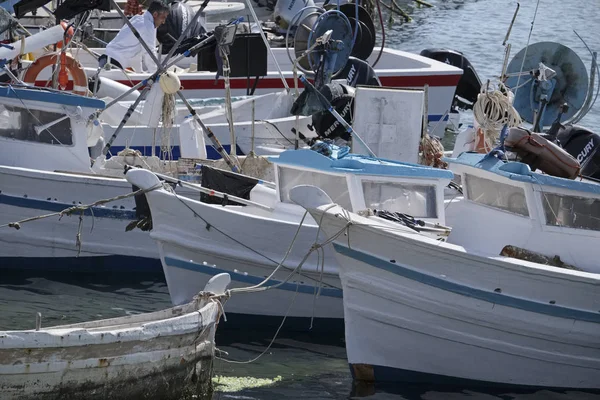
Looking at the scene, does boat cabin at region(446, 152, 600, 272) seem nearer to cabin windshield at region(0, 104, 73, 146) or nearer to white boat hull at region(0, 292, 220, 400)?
white boat hull at region(0, 292, 220, 400)

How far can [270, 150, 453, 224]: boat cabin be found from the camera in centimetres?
973

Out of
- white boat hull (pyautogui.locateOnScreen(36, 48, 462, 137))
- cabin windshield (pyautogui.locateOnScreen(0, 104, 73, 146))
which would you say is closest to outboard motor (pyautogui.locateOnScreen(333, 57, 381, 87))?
white boat hull (pyautogui.locateOnScreen(36, 48, 462, 137))

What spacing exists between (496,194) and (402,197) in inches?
31.5

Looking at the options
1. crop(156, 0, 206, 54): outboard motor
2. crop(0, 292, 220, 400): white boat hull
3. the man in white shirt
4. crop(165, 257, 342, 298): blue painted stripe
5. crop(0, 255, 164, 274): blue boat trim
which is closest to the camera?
crop(0, 292, 220, 400): white boat hull

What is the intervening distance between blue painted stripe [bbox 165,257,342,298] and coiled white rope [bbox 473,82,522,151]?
2.19 m

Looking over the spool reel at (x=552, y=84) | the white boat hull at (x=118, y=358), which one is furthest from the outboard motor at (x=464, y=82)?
the white boat hull at (x=118, y=358)

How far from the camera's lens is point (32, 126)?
40.1 ft

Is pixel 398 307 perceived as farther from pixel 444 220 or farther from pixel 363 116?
pixel 363 116

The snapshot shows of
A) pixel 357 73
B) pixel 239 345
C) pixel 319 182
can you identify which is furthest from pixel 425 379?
pixel 357 73

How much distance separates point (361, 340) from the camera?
934 cm

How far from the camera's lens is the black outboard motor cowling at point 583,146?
441 inches

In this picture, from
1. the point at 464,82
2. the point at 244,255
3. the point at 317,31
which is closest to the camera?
the point at 244,255

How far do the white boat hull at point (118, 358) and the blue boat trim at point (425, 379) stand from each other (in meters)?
1.56

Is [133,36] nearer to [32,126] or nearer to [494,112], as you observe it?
[32,126]
